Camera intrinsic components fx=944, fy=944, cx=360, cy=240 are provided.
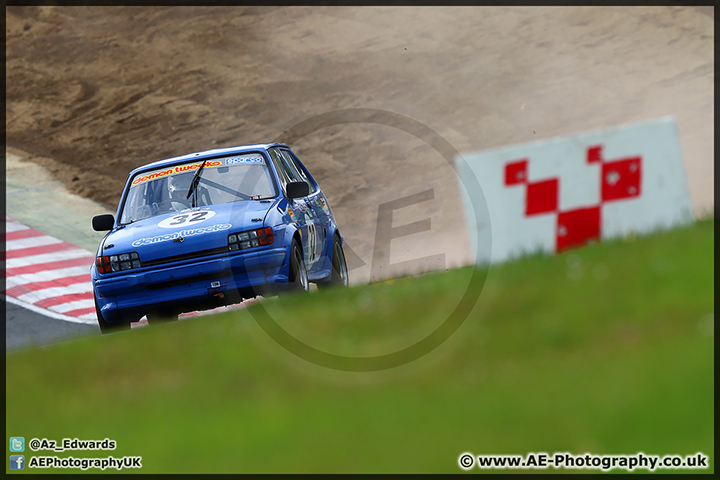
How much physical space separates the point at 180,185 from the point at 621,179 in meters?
5.24

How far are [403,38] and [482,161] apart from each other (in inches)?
803

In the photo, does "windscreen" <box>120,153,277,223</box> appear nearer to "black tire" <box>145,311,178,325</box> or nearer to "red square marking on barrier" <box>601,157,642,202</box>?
"black tire" <box>145,311,178,325</box>

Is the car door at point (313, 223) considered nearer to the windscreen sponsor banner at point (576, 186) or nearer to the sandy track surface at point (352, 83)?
the windscreen sponsor banner at point (576, 186)

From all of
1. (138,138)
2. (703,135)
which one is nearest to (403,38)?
(138,138)

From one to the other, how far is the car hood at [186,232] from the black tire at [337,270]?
→ 1627 millimetres

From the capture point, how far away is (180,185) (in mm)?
10062

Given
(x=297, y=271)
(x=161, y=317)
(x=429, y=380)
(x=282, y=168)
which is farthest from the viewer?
(x=282, y=168)

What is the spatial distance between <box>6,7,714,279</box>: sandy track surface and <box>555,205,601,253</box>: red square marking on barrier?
10.2m

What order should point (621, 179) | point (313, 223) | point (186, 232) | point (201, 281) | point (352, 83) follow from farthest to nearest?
1. point (352, 83)
2. point (313, 223)
3. point (186, 232)
4. point (201, 281)
5. point (621, 179)

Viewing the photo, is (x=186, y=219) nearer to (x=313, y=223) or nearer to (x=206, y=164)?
Result: (x=206, y=164)

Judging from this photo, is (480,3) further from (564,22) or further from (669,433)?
(669,433)

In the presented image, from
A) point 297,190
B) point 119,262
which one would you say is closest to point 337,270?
point 297,190

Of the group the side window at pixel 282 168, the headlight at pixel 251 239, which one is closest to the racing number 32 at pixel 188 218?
the headlight at pixel 251 239

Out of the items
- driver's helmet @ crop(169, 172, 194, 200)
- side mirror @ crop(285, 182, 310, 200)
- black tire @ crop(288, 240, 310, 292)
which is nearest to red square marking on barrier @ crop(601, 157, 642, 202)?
black tire @ crop(288, 240, 310, 292)
